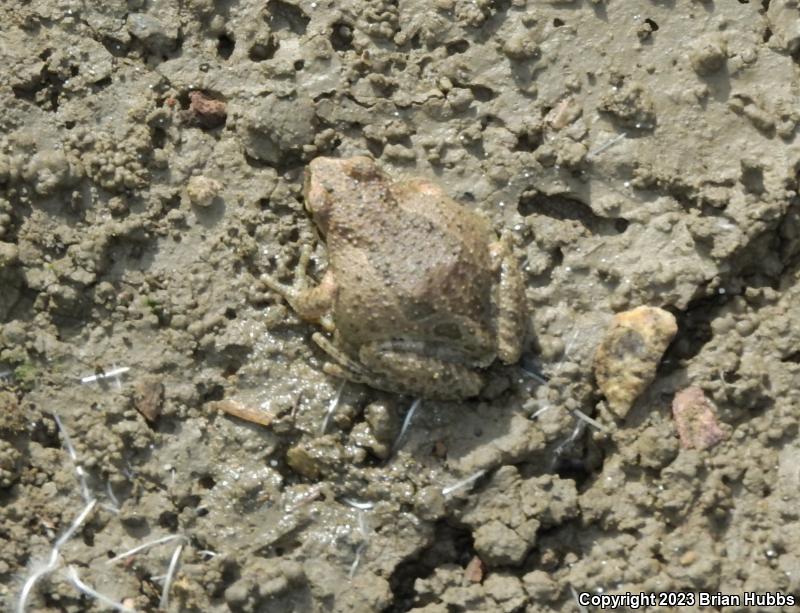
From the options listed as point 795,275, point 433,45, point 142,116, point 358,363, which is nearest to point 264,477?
point 358,363

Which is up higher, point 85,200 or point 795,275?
point 85,200

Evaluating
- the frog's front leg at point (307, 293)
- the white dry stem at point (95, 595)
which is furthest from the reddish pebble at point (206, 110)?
the white dry stem at point (95, 595)

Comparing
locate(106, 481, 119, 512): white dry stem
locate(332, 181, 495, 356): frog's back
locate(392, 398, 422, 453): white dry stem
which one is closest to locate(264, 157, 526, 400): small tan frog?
locate(332, 181, 495, 356): frog's back

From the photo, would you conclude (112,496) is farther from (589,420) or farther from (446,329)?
(589,420)

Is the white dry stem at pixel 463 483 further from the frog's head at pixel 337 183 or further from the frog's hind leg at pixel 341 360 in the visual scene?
the frog's head at pixel 337 183

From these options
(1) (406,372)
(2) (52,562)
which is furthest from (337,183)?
(2) (52,562)

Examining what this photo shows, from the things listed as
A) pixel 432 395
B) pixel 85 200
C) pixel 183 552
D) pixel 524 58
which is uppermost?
pixel 524 58

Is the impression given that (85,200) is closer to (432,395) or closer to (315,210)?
(315,210)

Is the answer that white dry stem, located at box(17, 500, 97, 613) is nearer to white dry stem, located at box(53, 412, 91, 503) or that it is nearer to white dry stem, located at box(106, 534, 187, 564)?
white dry stem, located at box(53, 412, 91, 503)
